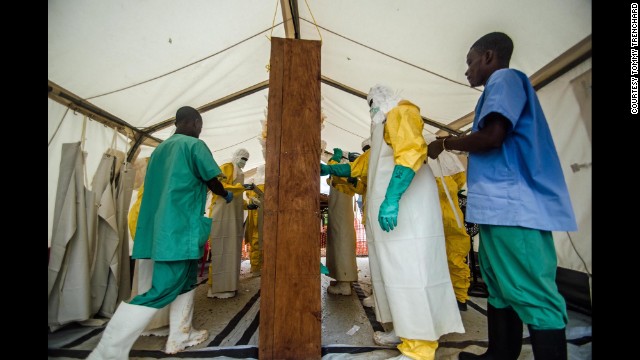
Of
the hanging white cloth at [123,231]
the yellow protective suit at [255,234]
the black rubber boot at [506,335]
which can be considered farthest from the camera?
the yellow protective suit at [255,234]

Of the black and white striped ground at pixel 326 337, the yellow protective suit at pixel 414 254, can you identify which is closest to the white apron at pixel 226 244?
the black and white striped ground at pixel 326 337

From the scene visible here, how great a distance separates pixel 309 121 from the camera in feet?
4.87

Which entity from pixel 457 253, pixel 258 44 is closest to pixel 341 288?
pixel 457 253

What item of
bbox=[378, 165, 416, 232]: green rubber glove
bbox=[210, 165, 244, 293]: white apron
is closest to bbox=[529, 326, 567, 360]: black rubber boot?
bbox=[378, 165, 416, 232]: green rubber glove

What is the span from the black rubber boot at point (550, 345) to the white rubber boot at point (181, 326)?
1859 mm

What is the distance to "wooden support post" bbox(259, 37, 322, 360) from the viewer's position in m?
1.34

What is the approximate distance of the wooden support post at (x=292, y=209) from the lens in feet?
4.40

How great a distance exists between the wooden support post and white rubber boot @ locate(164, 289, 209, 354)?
0.63 metres

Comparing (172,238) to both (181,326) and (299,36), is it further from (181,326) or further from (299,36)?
(299,36)

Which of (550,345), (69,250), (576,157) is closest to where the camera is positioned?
(550,345)

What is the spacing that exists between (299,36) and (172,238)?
7.95ft

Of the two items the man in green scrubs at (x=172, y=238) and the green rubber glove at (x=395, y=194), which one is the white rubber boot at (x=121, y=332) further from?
the green rubber glove at (x=395, y=194)

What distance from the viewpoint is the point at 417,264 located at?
4.30ft
